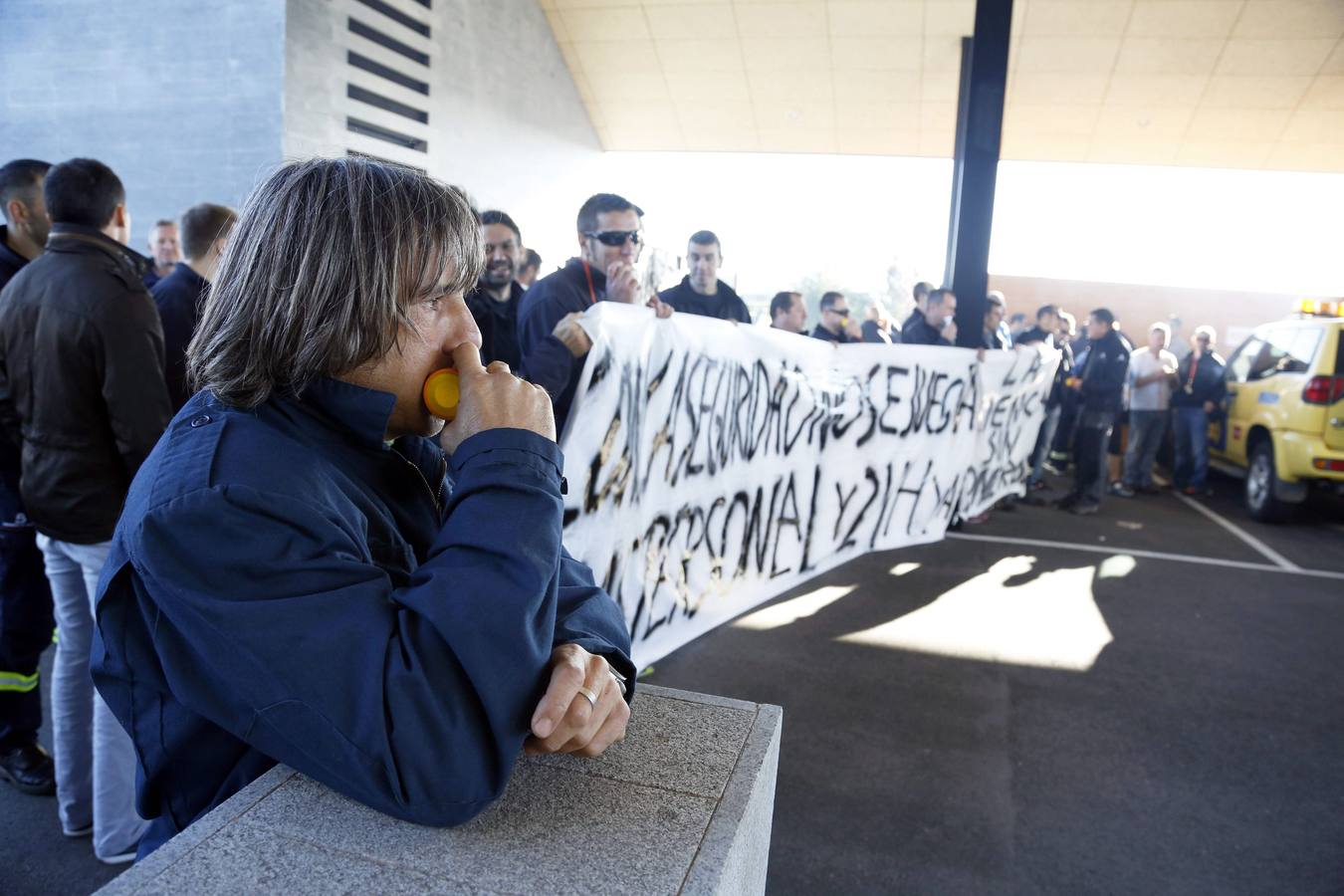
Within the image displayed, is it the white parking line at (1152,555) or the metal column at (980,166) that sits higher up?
the metal column at (980,166)

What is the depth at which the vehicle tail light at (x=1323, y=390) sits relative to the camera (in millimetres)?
8367

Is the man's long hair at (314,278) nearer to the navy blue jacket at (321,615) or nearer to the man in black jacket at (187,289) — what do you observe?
the navy blue jacket at (321,615)

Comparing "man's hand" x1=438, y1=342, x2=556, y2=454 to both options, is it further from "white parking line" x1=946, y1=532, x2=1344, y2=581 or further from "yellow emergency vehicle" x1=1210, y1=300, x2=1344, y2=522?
"yellow emergency vehicle" x1=1210, y1=300, x2=1344, y2=522

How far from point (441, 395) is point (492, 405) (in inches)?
4.6

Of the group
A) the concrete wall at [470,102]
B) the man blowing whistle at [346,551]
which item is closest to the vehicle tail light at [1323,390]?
the concrete wall at [470,102]

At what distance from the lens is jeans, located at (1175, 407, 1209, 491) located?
10586 mm

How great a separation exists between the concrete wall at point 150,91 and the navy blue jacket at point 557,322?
473 cm

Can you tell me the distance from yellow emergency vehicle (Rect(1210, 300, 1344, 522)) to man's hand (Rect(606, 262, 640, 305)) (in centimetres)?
761

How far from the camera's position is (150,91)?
25.3ft

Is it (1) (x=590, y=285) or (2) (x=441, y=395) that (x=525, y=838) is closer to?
(2) (x=441, y=395)

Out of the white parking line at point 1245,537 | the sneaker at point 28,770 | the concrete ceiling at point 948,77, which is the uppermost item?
the concrete ceiling at point 948,77

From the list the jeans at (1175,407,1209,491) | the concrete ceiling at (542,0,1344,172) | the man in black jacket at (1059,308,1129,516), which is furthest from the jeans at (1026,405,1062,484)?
the concrete ceiling at (542,0,1344,172)

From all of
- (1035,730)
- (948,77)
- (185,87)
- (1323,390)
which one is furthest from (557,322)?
(948,77)

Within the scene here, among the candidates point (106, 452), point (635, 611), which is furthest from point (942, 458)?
point (106, 452)
